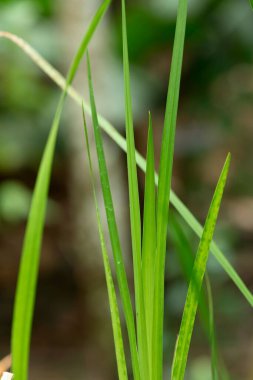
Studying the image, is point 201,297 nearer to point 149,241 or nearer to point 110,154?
point 149,241

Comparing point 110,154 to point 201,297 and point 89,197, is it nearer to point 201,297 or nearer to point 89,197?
point 89,197

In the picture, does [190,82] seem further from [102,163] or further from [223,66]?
[102,163]

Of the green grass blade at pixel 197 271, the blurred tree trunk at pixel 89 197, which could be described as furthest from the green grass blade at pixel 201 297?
the blurred tree trunk at pixel 89 197

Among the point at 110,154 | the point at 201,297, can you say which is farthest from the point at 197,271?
the point at 110,154

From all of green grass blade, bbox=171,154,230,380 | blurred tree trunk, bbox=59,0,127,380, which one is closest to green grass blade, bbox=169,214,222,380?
green grass blade, bbox=171,154,230,380

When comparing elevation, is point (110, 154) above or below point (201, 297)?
above

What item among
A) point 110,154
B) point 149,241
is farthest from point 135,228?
point 110,154

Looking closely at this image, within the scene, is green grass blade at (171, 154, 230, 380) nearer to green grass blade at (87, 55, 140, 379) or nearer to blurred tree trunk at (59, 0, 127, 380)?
green grass blade at (87, 55, 140, 379)

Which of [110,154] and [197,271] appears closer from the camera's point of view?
[197,271]
